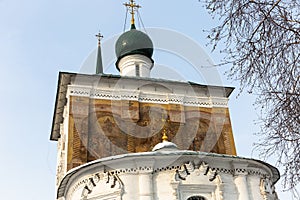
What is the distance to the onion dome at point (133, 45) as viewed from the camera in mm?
15234

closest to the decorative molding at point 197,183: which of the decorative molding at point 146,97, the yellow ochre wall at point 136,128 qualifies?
the yellow ochre wall at point 136,128

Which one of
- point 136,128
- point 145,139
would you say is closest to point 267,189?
point 145,139

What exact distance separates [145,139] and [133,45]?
417 centimetres

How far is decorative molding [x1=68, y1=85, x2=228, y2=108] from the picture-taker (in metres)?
12.8

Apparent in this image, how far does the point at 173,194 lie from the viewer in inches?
339

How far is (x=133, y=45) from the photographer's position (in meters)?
15.3

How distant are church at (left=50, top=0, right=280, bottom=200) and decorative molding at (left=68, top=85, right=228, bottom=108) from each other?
1.1 inches

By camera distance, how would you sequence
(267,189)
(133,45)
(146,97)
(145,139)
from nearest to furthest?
(267,189), (145,139), (146,97), (133,45)

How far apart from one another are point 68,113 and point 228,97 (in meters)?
4.89

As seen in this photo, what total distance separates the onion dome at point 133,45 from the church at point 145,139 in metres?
0.03

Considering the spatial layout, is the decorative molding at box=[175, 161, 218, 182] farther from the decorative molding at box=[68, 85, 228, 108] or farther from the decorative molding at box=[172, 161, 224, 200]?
the decorative molding at box=[68, 85, 228, 108]

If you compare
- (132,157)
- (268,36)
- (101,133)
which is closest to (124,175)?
→ (132,157)

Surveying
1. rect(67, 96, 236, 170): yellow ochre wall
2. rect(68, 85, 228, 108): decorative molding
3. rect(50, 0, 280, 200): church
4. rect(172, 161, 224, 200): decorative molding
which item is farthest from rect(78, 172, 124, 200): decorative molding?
rect(68, 85, 228, 108): decorative molding

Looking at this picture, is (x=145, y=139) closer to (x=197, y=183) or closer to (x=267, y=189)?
(x=197, y=183)
